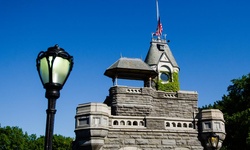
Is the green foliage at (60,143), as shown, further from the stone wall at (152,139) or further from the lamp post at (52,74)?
the lamp post at (52,74)

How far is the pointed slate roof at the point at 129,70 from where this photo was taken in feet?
78.8

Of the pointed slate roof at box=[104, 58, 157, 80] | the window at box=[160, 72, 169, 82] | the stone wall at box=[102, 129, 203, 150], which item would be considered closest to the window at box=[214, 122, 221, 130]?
the stone wall at box=[102, 129, 203, 150]

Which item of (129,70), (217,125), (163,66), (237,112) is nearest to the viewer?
(217,125)

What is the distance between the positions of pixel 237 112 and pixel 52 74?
30342mm

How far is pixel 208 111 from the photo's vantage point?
53.2 ft

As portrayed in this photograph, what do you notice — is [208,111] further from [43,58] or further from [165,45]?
[165,45]

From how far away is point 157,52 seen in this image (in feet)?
105

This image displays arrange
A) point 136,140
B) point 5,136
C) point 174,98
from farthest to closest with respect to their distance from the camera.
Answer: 1. point 5,136
2. point 174,98
3. point 136,140

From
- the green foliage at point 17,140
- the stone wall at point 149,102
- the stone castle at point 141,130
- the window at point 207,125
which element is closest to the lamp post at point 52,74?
the stone castle at point 141,130

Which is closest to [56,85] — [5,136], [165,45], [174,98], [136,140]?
[136,140]

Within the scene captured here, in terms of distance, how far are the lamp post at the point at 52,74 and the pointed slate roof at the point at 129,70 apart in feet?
64.9

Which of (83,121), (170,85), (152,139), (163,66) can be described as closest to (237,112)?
(170,85)

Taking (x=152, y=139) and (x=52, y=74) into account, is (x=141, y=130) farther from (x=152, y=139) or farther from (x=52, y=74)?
(x=52, y=74)

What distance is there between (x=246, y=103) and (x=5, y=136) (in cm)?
3111
